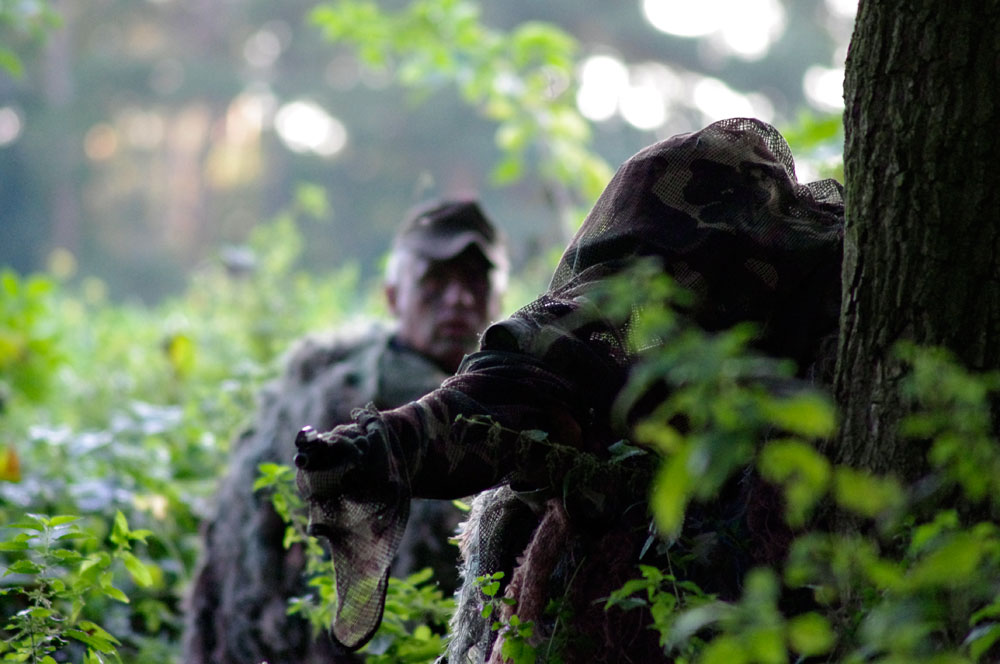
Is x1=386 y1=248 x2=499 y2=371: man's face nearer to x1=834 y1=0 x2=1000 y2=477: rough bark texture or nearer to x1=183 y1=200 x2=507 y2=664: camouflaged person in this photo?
x1=183 y1=200 x2=507 y2=664: camouflaged person


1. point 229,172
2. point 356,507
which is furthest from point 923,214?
point 229,172

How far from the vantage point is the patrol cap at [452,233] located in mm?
4305

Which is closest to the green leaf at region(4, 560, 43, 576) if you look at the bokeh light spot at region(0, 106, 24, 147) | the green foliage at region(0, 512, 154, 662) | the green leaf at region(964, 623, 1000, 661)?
the green foliage at region(0, 512, 154, 662)

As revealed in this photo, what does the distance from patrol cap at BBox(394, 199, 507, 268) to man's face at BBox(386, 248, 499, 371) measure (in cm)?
4

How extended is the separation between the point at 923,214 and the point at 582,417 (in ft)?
1.74

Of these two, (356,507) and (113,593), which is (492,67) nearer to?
(113,593)

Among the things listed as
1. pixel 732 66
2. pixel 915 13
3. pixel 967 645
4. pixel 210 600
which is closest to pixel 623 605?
pixel 967 645

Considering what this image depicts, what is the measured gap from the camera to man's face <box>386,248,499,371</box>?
4.23m

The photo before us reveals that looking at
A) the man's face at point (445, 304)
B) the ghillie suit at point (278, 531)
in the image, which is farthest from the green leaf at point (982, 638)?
the man's face at point (445, 304)

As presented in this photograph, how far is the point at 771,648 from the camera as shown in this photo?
91 cm

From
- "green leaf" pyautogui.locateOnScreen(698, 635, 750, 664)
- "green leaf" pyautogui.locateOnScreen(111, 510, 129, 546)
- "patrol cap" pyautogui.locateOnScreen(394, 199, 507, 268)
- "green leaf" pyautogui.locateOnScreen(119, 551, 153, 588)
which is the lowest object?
"green leaf" pyautogui.locateOnScreen(698, 635, 750, 664)

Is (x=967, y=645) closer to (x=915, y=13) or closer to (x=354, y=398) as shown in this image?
(x=915, y=13)

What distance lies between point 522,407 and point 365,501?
255 mm

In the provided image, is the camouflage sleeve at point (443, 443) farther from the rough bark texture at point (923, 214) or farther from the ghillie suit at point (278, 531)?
the ghillie suit at point (278, 531)
